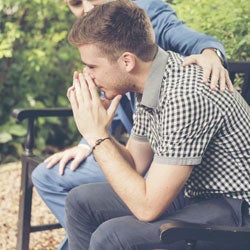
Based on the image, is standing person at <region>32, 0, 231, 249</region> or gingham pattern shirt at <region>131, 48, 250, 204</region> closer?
gingham pattern shirt at <region>131, 48, 250, 204</region>

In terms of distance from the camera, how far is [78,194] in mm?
A: 2924

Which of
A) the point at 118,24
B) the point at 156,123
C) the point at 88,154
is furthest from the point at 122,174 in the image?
the point at 88,154

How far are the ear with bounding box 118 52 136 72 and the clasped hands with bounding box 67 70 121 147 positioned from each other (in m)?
0.16

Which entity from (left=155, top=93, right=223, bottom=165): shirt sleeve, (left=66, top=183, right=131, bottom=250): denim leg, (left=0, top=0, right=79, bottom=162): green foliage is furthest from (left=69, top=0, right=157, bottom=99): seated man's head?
(left=0, top=0, right=79, bottom=162): green foliage

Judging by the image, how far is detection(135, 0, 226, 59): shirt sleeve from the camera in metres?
3.21

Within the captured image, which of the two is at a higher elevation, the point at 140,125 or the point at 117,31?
the point at 117,31

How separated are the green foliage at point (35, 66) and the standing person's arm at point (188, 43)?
6.96 ft

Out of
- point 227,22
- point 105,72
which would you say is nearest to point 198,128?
point 105,72

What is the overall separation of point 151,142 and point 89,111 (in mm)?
325

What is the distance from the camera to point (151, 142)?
297 cm

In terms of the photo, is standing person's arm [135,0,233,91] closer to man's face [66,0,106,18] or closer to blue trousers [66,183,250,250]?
man's face [66,0,106,18]

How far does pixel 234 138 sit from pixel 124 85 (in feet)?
1.62

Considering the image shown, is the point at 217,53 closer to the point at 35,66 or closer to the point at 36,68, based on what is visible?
the point at 36,68

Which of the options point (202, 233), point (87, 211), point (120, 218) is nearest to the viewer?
point (202, 233)
